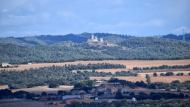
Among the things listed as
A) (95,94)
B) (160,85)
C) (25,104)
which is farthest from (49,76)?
(25,104)

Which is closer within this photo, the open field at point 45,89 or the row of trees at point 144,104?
the row of trees at point 144,104

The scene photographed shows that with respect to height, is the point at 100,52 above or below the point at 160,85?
above

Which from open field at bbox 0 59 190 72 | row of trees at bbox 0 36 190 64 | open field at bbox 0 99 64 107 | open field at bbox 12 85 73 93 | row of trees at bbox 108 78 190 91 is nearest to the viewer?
open field at bbox 0 99 64 107

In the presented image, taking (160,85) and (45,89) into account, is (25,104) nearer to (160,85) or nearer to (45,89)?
(45,89)

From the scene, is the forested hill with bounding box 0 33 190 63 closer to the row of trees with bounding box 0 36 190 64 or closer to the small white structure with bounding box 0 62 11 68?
the row of trees with bounding box 0 36 190 64

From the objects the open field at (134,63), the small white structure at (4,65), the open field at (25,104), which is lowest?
the open field at (25,104)

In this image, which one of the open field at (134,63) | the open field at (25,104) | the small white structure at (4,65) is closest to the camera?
the open field at (25,104)

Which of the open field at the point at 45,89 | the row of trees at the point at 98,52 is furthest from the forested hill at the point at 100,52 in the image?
the open field at the point at 45,89

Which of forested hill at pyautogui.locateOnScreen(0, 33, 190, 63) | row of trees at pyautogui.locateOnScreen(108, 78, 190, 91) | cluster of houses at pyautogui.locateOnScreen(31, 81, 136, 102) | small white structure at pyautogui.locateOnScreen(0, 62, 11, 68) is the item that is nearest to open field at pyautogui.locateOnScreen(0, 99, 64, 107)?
cluster of houses at pyautogui.locateOnScreen(31, 81, 136, 102)

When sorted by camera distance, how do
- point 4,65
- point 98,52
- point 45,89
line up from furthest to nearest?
point 98,52 → point 4,65 → point 45,89

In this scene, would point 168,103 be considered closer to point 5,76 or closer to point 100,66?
point 5,76

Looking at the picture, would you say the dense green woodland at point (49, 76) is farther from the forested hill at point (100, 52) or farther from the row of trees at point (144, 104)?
the row of trees at point (144, 104)
